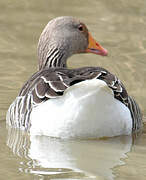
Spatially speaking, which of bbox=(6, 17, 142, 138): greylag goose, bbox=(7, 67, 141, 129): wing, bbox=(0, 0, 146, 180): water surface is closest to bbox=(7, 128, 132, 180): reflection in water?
bbox=(0, 0, 146, 180): water surface

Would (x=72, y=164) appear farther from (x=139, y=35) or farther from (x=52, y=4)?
(x=52, y=4)

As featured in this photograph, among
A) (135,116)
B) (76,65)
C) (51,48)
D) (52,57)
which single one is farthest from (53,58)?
(76,65)

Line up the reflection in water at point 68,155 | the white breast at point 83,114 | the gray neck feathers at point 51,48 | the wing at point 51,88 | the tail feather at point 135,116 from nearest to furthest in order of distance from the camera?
the reflection in water at point 68,155 < the white breast at point 83,114 < the wing at point 51,88 < the tail feather at point 135,116 < the gray neck feathers at point 51,48

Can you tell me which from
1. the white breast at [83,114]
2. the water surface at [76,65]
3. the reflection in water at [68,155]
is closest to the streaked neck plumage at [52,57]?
the water surface at [76,65]

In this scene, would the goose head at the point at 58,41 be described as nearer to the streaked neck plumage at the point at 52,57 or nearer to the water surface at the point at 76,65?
the streaked neck plumage at the point at 52,57

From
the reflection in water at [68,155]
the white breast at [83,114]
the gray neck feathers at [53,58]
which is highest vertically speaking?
the gray neck feathers at [53,58]

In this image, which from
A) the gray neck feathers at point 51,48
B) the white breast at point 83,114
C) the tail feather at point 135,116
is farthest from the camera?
the gray neck feathers at point 51,48

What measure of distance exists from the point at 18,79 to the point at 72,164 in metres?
3.58

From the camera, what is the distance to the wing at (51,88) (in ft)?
26.0

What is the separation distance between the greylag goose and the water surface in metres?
0.17

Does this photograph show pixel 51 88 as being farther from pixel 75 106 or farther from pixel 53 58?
pixel 53 58

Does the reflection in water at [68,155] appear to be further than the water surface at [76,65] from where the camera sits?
No

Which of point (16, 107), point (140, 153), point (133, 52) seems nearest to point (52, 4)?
point (133, 52)

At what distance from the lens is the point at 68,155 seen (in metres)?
7.83
